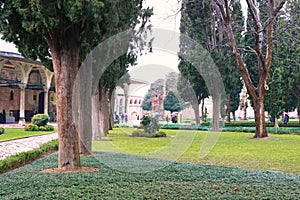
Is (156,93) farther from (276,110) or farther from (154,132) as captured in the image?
(276,110)

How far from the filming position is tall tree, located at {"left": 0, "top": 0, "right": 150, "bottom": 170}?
7.17 m

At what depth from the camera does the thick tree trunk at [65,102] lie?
798 cm

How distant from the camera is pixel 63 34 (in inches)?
311

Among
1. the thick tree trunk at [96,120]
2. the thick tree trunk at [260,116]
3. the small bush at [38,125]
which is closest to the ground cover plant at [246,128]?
the thick tree trunk at [260,116]

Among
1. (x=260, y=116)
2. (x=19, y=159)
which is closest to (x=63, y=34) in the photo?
(x=19, y=159)

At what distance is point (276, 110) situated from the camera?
22.9 metres

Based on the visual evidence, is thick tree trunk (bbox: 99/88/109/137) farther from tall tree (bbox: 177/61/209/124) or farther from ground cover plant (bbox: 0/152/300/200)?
ground cover plant (bbox: 0/152/300/200)

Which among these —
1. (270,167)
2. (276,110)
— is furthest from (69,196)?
(276,110)

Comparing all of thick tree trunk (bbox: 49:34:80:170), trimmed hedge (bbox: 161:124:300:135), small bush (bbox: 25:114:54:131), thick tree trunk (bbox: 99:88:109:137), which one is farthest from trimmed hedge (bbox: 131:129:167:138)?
thick tree trunk (bbox: 49:34:80:170)

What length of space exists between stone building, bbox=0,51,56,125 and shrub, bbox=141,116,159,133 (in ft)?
33.6

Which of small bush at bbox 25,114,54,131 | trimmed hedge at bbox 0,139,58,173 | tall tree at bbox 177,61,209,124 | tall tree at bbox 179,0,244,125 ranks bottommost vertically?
trimmed hedge at bbox 0,139,58,173

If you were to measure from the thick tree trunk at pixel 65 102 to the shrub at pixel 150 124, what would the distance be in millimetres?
13490

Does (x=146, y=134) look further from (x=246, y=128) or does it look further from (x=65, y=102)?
(x=65, y=102)

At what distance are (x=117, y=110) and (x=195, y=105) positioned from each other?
47.3 feet
